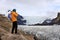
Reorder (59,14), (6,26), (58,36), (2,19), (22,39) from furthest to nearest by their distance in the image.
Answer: (59,14)
(58,36)
(2,19)
(6,26)
(22,39)

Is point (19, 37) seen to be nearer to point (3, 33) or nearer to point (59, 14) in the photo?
point (3, 33)

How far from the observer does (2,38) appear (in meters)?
19.5

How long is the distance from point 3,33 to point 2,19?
23.9 ft

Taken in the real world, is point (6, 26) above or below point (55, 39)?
above

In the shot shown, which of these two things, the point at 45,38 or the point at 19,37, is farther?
the point at 45,38

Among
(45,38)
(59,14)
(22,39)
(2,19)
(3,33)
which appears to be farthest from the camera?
(59,14)

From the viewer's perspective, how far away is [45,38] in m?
30.2

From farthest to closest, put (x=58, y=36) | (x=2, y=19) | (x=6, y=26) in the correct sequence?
(x=58, y=36) → (x=2, y=19) → (x=6, y=26)

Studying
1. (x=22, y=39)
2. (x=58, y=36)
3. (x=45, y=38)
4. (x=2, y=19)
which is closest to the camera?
(x=22, y=39)

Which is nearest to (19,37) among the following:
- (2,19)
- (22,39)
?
(22,39)

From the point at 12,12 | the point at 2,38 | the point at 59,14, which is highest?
the point at 12,12

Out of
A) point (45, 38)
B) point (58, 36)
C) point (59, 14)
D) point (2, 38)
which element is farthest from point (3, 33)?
point (59, 14)

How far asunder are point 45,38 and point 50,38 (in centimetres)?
88

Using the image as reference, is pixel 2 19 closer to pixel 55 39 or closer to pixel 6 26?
pixel 6 26
